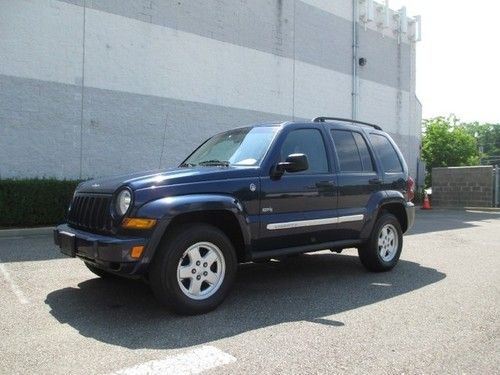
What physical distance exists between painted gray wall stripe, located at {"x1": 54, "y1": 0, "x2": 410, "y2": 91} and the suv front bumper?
9.72m

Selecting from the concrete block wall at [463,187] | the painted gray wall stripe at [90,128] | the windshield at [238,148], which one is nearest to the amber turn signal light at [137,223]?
the windshield at [238,148]

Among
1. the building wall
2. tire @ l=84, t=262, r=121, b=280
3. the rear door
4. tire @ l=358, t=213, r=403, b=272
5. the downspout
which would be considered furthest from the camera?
the downspout

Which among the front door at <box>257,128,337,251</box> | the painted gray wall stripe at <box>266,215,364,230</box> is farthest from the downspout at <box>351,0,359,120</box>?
the front door at <box>257,128,337,251</box>

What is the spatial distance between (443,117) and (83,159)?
3580 centimetres

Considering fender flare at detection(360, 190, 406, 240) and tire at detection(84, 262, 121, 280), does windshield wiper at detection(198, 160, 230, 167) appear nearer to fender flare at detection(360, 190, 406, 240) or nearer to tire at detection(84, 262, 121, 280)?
tire at detection(84, 262, 121, 280)

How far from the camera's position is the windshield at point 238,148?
5.40 meters

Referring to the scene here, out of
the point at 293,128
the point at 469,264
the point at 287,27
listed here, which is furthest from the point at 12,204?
the point at 287,27

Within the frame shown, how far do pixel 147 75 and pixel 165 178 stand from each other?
988 cm

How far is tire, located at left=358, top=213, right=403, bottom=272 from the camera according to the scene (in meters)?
6.48

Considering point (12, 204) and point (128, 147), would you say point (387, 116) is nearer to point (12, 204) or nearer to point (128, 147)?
point (128, 147)

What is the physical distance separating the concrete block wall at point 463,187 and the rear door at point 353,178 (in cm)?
1674

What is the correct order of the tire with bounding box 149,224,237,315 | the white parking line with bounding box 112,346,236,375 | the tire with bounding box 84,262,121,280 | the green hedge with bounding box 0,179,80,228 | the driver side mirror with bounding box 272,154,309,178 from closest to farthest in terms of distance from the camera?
the white parking line with bounding box 112,346,236,375
the tire with bounding box 149,224,237,315
the driver side mirror with bounding box 272,154,309,178
the tire with bounding box 84,262,121,280
the green hedge with bounding box 0,179,80,228

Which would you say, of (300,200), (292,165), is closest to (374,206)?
(300,200)

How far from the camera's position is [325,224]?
5.76 m
